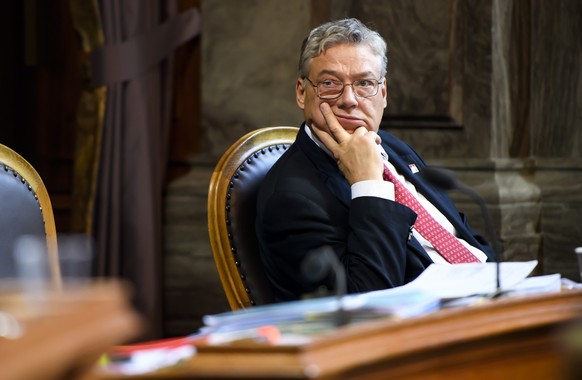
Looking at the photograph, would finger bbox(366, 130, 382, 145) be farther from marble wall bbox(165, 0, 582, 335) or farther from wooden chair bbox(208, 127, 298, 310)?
marble wall bbox(165, 0, 582, 335)

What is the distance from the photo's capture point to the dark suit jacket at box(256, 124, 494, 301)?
2.69 metres

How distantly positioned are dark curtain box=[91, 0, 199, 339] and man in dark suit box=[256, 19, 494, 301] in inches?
64.2

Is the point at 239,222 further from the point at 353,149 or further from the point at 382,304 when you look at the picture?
the point at 382,304

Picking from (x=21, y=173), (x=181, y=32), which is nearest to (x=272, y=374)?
(x=21, y=173)

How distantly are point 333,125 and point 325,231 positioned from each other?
14.1 inches

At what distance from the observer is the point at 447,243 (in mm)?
3029

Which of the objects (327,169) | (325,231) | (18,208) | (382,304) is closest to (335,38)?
(327,169)

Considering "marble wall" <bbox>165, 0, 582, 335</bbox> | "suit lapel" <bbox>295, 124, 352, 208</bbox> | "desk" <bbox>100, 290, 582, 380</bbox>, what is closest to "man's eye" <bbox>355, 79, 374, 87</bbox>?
"suit lapel" <bbox>295, 124, 352, 208</bbox>

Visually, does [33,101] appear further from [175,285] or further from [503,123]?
[503,123]

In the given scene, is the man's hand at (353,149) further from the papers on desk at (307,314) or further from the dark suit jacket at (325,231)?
the papers on desk at (307,314)

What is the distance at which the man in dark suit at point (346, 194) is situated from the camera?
2730 mm

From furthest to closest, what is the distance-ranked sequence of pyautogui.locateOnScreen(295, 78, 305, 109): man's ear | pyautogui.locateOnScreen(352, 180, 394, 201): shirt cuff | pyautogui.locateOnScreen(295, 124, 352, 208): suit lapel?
1. pyautogui.locateOnScreen(295, 78, 305, 109): man's ear
2. pyautogui.locateOnScreen(295, 124, 352, 208): suit lapel
3. pyautogui.locateOnScreen(352, 180, 394, 201): shirt cuff

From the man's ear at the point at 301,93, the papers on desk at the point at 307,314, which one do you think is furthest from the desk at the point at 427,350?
the man's ear at the point at 301,93

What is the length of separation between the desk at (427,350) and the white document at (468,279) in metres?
0.18
